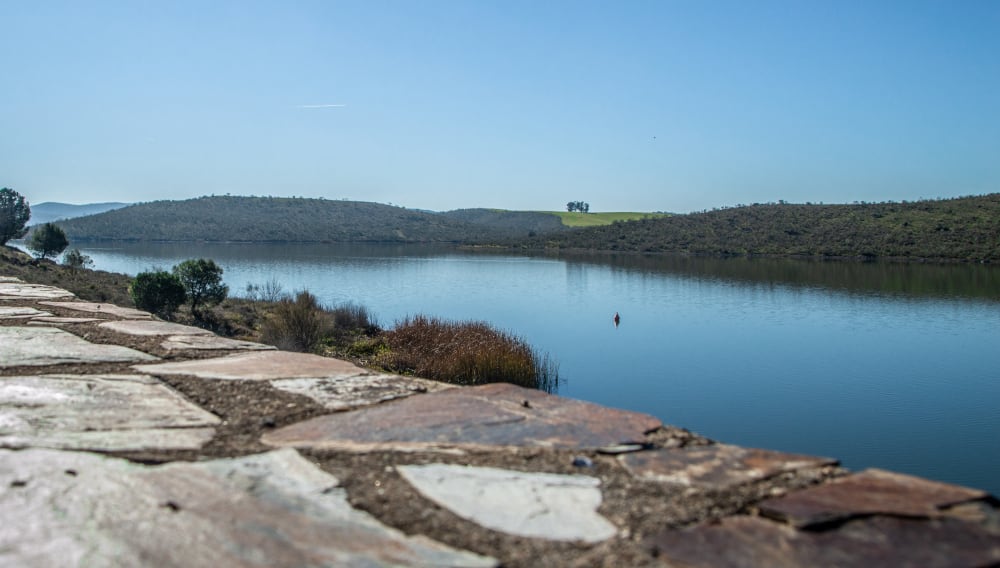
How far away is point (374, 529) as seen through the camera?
4.66 feet

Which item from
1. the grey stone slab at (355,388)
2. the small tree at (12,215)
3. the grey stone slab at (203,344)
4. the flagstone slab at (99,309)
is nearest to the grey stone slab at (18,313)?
the flagstone slab at (99,309)

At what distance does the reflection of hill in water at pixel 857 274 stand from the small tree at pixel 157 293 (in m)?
24.1

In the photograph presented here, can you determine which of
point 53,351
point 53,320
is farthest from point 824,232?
point 53,351

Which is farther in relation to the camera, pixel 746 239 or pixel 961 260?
pixel 746 239

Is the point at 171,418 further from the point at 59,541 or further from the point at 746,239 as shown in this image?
the point at 746,239

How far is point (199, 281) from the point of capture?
17750 mm

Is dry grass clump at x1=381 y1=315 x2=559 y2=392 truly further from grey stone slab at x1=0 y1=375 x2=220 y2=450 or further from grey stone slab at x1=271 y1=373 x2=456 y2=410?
grey stone slab at x1=0 y1=375 x2=220 y2=450

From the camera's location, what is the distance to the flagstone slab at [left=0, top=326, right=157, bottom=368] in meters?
3.00

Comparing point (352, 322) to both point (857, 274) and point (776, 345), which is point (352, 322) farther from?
point (857, 274)

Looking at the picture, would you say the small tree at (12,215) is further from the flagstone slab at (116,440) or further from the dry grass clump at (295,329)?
the flagstone slab at (116,440)

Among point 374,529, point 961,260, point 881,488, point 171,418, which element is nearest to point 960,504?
point 881,488

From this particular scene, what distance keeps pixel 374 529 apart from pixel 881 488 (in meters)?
1.10

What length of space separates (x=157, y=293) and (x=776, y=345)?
46.2 feet

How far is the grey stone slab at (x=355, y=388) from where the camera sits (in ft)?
7.96
